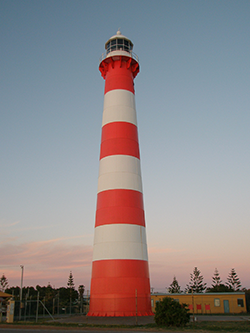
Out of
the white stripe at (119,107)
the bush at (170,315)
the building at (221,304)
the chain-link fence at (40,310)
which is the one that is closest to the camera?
the bush at (170,315)

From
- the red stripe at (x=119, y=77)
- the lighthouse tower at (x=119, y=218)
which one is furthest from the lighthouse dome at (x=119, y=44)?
the lighthouse tower at (x=119, y=218)

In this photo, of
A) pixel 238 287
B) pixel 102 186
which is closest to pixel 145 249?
pixel 102 186

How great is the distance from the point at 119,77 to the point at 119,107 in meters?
3.13

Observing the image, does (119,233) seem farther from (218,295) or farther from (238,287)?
(238,287)

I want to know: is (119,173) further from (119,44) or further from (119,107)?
(119,44)

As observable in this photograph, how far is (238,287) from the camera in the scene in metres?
82.1

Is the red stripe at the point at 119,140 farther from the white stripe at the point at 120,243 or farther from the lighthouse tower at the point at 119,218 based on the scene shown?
the white stripe at the point at 120,243

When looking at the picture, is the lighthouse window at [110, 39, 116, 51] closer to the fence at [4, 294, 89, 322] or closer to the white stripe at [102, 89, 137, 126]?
the white stripe at [102, 89, 137, 126]

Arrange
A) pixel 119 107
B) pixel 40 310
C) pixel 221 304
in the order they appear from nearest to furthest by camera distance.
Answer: pixel 119 107, pixel 221 304, pixel 40 310

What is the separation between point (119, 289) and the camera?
19891 mm

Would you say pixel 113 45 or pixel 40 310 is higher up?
pixel 113 45

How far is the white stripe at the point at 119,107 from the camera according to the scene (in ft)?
79.8

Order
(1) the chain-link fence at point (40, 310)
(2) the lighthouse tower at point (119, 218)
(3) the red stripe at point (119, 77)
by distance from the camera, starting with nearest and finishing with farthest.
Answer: (2) the lighthouse tower at point (119, 218)
(1) the chain-link fence at point (40, 310)
(3) the red stripe at point (119, 77)

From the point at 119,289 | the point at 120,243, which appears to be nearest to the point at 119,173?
the point at 120,243
